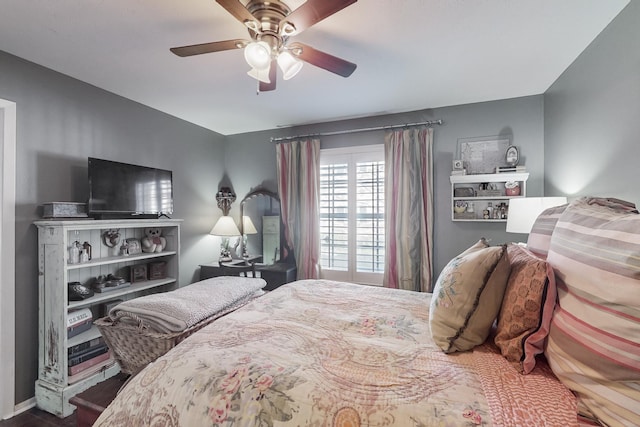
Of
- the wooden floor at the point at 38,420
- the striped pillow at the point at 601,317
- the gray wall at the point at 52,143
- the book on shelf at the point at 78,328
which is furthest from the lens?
the book on shelf at the point at 78,328

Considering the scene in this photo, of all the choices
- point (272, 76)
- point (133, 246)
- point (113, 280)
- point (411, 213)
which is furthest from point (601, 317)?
point (133, 246)

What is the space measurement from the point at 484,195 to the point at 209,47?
2.86 metres

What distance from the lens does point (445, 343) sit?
1052 millimetres

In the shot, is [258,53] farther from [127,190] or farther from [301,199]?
[301,199]

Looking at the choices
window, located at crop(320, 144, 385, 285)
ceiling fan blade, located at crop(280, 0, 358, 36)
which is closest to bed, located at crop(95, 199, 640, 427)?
ceiling fan blade, located at crop(280, 0, 358, 36)

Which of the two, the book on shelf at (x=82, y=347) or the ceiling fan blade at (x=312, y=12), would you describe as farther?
the book on shelf at (x=82, y=347)

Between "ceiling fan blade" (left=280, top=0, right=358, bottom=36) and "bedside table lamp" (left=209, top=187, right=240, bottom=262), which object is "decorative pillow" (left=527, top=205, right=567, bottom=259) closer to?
"ceiling fan blade" (left=280, top=0, right=358, bottom=36)

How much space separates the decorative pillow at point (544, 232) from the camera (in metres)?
1.29

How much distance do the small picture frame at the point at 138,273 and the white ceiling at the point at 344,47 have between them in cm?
174

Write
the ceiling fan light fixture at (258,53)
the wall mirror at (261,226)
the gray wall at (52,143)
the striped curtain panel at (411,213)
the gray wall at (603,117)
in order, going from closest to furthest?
the ceiling fan light fixture at (258,53) < the gray wall at (603,117) < the gray wall at (52,143) < the striped curtain panel at (411,213) < the wall mirror at (261,226)

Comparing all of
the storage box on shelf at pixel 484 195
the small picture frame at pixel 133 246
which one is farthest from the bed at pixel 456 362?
the small picture frame at pixel 133 246

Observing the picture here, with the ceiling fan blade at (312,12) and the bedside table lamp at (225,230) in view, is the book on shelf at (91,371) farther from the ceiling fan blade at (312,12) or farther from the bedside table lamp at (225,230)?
the ceiling fan blade at (312,12)

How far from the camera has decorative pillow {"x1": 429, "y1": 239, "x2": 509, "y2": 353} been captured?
3.44ft

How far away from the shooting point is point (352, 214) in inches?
137
